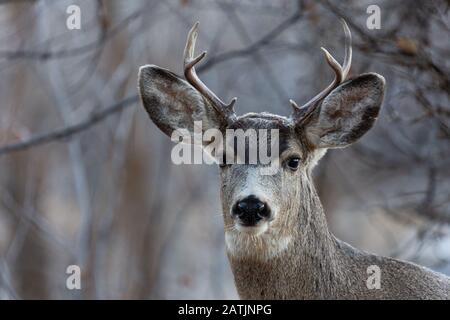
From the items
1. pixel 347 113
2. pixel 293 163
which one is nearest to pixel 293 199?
pixel 293 163

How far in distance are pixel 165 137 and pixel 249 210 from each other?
7779 millimetres

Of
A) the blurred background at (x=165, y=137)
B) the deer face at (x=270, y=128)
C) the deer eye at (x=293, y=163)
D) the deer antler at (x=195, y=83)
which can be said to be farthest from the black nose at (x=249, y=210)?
the blurred background at (x=165, y=137)

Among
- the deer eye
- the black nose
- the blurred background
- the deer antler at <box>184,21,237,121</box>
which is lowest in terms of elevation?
the black nose

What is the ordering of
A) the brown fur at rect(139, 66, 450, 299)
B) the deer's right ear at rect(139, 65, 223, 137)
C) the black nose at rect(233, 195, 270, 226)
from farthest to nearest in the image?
the deer's right ear at rect(139, 65, 223, 137) < the brown fur at rect(139, 66, 450, 299) < the black nose at rect(233, 195, 270, 226)

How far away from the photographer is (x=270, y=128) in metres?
6.07

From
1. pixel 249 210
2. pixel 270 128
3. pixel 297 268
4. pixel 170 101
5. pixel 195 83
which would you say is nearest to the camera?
pixel 249 210

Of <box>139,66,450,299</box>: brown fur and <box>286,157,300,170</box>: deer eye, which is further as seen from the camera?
<box>286,157,300,170</box>: deer eye

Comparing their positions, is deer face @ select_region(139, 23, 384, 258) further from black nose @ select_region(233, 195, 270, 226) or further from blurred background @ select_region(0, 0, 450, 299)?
blurred background @ select_region(0, 0, 450, 299)

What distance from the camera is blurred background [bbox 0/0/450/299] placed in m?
8.43

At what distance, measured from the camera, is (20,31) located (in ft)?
34.5

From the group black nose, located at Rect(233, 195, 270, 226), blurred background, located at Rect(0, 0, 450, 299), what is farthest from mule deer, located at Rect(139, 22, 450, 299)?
blurred background, located at Rect(0, 0, 450, 299)

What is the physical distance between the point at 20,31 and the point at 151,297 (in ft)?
12.8

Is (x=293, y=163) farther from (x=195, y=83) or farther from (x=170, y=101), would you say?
(x=170, y=101)
